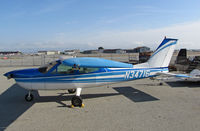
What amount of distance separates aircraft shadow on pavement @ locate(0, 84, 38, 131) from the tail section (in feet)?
18.3

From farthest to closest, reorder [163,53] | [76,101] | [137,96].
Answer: [163,53]
[137,96]
[76,101]

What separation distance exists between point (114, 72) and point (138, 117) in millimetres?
2242

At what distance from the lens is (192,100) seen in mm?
5992

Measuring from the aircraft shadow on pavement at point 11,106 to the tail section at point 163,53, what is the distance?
5576 mm

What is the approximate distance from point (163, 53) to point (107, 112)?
4.00 meters

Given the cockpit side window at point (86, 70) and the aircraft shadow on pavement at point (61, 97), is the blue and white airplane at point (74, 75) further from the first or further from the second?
the aircraft shadow on pavement at point (61, 97)

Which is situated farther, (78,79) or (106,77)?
(106,77)

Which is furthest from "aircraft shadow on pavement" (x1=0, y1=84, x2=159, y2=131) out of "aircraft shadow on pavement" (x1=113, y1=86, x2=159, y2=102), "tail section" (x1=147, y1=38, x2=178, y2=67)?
"tail section" (x1=147, y1=38, x2=178, y2=67)

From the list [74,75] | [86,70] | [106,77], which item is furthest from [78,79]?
[106,77]

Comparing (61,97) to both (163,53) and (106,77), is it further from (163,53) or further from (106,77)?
(163,53)

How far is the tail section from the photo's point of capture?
22.5ft

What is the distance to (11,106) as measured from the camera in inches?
220

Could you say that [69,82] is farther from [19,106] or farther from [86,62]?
[19,106]

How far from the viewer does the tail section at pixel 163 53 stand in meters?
6.85
